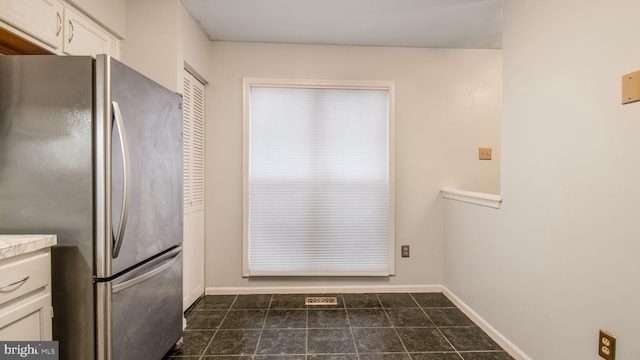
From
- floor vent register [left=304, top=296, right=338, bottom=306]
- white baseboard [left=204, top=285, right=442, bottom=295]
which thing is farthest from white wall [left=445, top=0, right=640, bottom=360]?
floor vent register [left=304, top=296, right=338, bottom=306]

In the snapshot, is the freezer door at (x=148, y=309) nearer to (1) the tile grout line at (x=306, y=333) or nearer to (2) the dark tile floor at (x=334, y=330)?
(2) the dark tile floor at (x=334, y=330)

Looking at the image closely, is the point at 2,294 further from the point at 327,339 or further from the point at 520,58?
the point at 520,58

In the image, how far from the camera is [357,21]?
2.31 m

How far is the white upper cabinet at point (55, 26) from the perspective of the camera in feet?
4.26

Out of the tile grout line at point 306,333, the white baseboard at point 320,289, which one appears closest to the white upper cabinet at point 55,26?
the white baseboard at point 320,289

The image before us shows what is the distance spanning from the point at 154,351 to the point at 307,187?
65.0 inches

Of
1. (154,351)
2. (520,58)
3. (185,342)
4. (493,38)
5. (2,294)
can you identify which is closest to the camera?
(2,294)

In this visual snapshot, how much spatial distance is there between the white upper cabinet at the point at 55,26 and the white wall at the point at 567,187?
8.57 feet

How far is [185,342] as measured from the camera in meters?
1.94

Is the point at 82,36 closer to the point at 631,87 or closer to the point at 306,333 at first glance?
the point at 306,333

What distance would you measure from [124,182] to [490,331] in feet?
7.97

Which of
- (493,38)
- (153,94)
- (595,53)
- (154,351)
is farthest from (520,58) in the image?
(154,351)

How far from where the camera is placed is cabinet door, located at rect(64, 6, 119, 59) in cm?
157

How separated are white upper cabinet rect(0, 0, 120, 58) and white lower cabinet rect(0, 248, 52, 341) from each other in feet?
3.42
